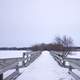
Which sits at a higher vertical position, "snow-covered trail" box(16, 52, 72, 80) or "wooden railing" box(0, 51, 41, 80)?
"wooden railing" box(0, 51, 41, 80)

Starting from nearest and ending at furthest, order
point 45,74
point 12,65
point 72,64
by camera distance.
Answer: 1. point 72,64
2. point 12,65
3. point 45,74

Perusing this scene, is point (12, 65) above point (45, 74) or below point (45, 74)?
above

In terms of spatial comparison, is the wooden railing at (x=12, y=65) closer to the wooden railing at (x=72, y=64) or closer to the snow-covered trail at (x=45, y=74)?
the snow-covered trail at (x=45, y=74)

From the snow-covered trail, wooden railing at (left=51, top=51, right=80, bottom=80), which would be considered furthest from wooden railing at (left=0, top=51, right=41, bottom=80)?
wooden railing at (left=51, top=51, right=80, bottom=80)

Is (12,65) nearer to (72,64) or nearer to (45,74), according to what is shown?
(45,74)

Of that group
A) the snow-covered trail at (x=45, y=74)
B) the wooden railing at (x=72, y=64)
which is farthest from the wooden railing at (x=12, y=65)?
the wooden railing at (x=72, y=64)

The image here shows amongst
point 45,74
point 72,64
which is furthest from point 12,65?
point 72,64

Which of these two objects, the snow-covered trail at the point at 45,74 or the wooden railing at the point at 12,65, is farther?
the snow-covered trail at the point at 45,74

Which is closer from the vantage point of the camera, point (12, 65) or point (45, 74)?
point (12, 65)

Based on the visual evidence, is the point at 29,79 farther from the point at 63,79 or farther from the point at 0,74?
the point at 0,74

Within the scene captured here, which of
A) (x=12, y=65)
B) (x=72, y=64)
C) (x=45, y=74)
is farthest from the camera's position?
(x=45, y=74)

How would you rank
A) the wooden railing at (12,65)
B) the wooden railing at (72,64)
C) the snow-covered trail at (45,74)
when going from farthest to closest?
the snow-covered trail at (45,74), the wooden railing at (72,64), the wooden railing at (12,65)

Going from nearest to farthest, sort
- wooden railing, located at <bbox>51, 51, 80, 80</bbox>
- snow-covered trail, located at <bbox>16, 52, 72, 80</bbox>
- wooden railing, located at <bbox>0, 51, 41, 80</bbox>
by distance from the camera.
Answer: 1. wooden railing, located at <bbox>0, 51, 41, 80</bbox>
2. wooden railing, located at <bbox>51, 51, 80, 80</bbox>
3. snow-covered trail, located at <bbox>16, 52, 72, 80</bbox>

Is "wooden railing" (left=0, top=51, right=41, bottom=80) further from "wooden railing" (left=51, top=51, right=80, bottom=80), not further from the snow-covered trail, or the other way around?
"wooden railing" (left=51, top=51, right=80, bottom=80)
